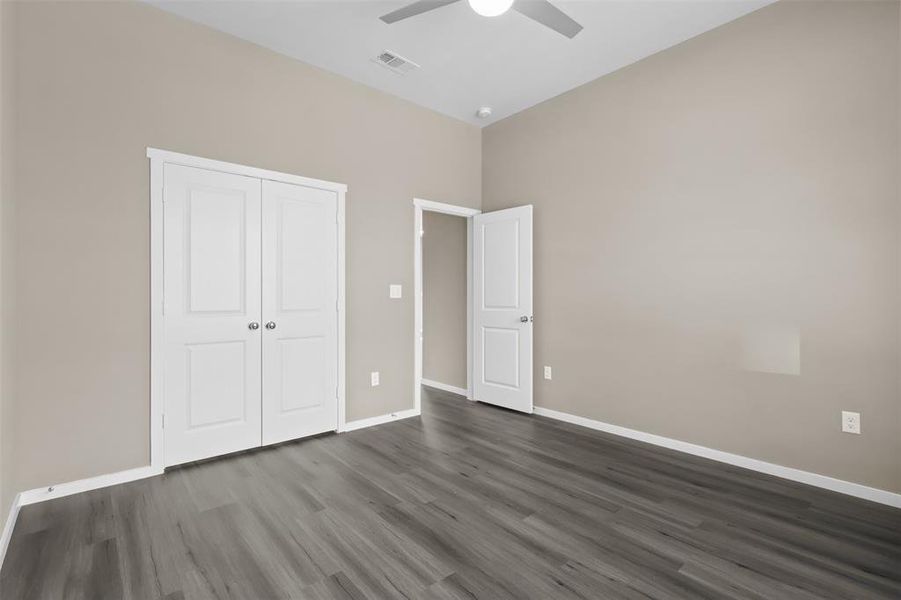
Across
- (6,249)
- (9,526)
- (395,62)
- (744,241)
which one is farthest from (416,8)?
(9,526)

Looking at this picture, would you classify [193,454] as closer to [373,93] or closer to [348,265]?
[348,265]

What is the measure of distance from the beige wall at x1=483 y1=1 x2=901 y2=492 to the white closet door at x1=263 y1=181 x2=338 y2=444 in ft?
6.97

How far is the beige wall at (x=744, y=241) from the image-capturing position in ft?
8.30

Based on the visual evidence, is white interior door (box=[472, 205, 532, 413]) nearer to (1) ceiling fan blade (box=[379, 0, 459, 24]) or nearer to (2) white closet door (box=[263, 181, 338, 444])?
(2) white closet door (box=[263, 181, 338, 444])

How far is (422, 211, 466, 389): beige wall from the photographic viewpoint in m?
5.29

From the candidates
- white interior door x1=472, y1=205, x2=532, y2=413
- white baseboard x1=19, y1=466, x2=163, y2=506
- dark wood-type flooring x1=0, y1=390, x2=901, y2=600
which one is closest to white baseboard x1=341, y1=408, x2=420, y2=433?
dark wood-type flooring x1=0, y1=390, x2=901, y2=600

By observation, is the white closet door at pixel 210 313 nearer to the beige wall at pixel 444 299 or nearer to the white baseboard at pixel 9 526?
the white baseboard at pixel 9 526

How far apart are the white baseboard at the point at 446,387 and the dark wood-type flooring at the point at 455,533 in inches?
79.0

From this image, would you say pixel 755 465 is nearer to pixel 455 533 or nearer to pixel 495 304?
pixel 455 533

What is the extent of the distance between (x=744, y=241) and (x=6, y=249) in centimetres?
435

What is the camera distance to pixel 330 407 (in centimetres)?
370

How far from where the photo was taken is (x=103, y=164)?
2684 millimetres

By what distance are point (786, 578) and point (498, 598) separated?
1226mm

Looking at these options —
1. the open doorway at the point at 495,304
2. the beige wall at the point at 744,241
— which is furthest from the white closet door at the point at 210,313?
the beige wall at the point at 744,241
